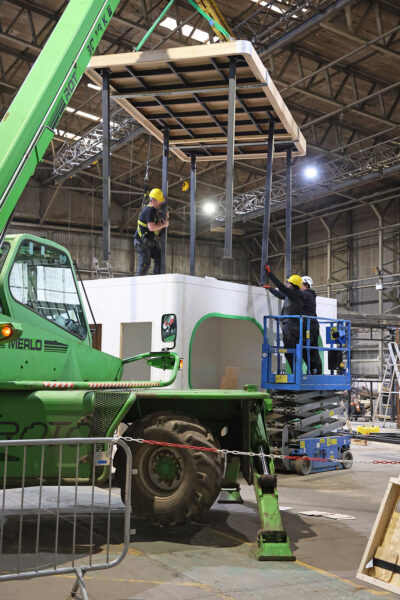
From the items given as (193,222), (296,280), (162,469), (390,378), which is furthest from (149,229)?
(390,378)

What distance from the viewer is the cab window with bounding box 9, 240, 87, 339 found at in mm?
6305

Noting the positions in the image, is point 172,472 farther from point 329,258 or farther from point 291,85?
point 329,258

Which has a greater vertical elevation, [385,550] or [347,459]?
[385,550]

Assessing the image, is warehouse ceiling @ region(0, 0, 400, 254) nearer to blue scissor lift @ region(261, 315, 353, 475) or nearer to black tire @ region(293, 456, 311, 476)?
blue scissor lift @ region(261, 315, 353, 475)

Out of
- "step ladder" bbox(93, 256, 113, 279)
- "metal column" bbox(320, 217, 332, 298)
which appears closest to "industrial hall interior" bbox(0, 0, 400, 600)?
"step ladder" bbox(93, 256, 113, 279)

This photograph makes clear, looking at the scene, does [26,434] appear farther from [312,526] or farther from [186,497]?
[312,526]

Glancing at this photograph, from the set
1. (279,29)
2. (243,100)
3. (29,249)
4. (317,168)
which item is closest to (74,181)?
(317,168)

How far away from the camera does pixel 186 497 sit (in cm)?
628

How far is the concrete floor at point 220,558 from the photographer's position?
490cm

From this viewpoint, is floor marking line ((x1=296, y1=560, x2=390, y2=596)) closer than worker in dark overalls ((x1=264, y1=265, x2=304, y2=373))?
Yes

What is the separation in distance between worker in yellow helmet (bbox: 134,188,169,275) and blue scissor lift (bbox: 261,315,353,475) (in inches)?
100

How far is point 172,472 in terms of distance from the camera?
654cm

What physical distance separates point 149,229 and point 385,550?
26.6 feet

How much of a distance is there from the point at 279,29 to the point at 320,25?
1577 mm
